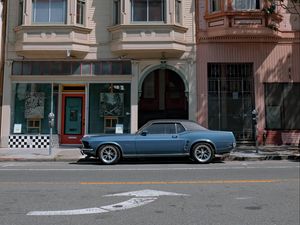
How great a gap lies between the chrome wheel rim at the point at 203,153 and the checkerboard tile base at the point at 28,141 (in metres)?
7.77

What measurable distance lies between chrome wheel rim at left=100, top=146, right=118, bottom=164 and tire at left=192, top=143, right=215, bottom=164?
2688mm

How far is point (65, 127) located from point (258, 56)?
31.6ft

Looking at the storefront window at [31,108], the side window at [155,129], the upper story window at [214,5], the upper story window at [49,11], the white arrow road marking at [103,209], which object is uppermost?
the upper story window at [214,5]

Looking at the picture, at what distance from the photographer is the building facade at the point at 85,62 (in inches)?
687

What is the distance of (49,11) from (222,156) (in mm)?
10209

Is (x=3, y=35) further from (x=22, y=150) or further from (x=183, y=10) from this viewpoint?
(x=183, y=10)

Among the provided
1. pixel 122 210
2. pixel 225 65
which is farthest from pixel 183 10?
pixel 122 210

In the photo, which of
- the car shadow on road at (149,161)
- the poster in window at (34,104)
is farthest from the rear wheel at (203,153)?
the poster in window at (34,104)

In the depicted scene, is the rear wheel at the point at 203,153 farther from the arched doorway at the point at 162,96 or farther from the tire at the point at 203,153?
the arched doorway at the point at 162,96

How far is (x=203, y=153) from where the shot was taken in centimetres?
1323

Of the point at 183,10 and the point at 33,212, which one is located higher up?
the point at 183,10

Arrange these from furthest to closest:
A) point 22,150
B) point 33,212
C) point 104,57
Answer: point 104,57 < point 22,150 < point 33,212

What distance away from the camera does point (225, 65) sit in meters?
18.3

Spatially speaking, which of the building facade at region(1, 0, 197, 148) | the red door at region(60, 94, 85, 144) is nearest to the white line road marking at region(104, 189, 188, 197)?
the building facade at region(1, 0, 197, 148)
